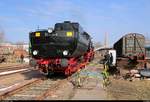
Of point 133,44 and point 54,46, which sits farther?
point 133,44

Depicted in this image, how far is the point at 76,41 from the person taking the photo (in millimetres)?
20469

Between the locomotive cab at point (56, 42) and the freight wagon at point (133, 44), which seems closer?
the locomotive cab at point (56, 42)

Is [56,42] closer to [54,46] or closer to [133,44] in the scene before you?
[54,46]

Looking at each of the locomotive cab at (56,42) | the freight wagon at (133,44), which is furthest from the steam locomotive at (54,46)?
the freight wagon at (133,44)

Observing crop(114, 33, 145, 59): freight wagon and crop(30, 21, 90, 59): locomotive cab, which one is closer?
crop(30, 21, 90, 59): locomotive cab

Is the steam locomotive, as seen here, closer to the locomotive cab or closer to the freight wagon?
the locomotive cab

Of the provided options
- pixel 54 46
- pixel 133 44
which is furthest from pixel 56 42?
pixel 133 44

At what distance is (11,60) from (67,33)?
123 feet

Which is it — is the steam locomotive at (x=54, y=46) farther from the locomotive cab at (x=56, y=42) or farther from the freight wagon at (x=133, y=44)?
the freight wagon at (x=133, y=44)

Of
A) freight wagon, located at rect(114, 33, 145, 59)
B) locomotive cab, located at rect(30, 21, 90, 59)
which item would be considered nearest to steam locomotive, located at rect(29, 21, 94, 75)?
locomotive cab, located at rect(30, 21, 90, 59)

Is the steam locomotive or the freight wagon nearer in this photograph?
the steam locomotive

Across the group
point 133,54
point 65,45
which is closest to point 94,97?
point 65,45

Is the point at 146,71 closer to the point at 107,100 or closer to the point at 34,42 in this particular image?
the point at 34,42

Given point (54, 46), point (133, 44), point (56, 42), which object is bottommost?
point (54, 46)
